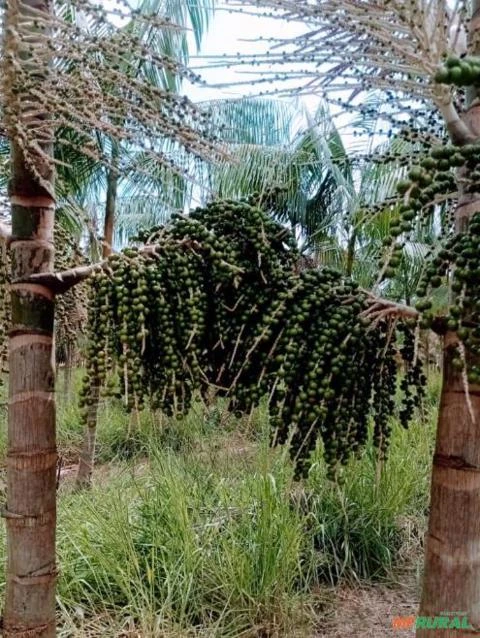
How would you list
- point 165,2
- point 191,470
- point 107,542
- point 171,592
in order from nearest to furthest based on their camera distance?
point 171,592
point 107,542
point 191,470
point 165,2

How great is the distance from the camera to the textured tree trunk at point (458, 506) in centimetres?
155

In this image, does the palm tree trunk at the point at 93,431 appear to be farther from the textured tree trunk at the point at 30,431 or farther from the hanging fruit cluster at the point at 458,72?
the hanging fruit cluster at the point at 458,72

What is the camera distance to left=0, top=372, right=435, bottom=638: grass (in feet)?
10.4

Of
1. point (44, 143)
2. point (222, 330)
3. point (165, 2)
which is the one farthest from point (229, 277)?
point (165, 2)

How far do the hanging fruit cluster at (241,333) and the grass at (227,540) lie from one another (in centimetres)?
111

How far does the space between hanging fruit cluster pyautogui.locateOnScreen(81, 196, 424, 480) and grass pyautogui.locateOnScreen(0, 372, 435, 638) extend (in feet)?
3.64

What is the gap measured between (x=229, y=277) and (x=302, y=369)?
341mm

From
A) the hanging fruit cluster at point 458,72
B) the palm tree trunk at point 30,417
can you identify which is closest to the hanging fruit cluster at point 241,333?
the palm tree trunk at point 30,417

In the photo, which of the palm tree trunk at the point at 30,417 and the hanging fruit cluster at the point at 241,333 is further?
the palm tree trunk at the point at 30,417

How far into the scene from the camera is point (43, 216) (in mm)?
1948

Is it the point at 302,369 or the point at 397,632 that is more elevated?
the point at 302,369

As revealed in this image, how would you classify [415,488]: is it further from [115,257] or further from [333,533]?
[115,257]

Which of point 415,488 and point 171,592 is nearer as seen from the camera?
point 171,592

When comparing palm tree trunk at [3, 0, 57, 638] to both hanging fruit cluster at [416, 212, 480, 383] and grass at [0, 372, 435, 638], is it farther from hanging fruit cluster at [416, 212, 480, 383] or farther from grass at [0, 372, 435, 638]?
hanging fruit cluster at [416, 212, 480, 383]
